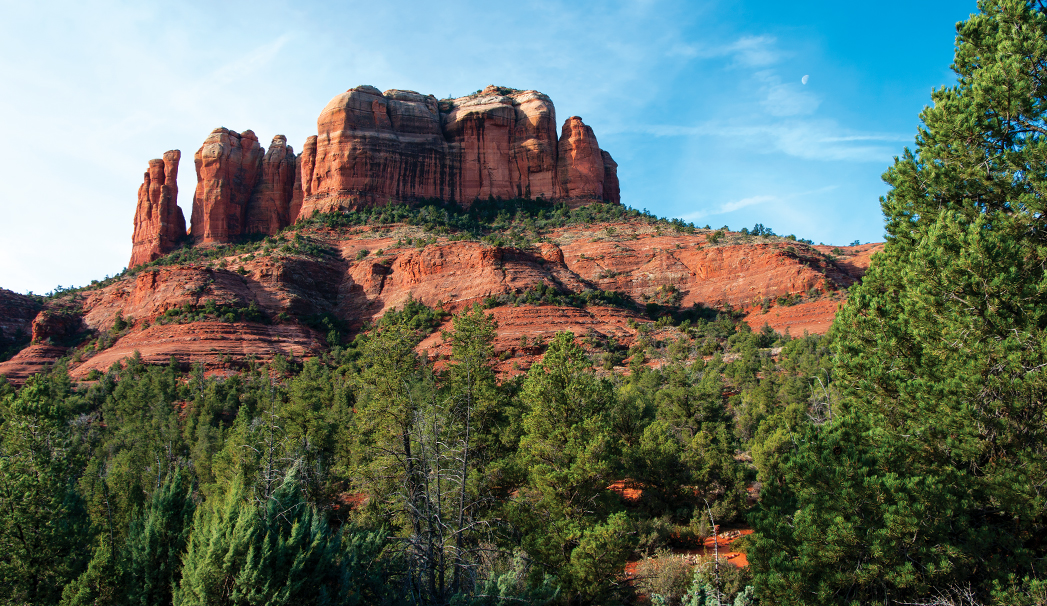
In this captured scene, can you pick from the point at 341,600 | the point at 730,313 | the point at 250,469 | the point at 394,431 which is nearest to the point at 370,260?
the point at 730,313

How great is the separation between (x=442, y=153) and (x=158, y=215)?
43.6m

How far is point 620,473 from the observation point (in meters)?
21.6

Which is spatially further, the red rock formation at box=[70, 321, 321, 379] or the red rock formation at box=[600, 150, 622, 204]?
the red rock formation at box=[600, 150, 622, 204]

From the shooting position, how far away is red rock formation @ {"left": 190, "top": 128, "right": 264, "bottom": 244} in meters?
90.2

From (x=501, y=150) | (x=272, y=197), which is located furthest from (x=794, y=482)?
(x=272, y=197)

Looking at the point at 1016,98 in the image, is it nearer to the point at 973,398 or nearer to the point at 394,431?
the point at 973,398

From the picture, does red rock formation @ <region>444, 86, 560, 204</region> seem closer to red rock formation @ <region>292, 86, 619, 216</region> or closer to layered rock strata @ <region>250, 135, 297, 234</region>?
red rock formation @ <region>292, 86, 619, 216</region>

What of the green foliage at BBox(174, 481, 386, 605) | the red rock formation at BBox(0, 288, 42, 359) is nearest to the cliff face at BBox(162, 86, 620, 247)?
the red rock formation at BBox(0, 288, 42, 359)

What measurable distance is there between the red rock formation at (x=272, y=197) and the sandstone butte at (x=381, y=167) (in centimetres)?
16

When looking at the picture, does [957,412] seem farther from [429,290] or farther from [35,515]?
[429,290]

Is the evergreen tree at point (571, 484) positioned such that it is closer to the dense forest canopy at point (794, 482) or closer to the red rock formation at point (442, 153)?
the dense forest canopy at point (794, 482)

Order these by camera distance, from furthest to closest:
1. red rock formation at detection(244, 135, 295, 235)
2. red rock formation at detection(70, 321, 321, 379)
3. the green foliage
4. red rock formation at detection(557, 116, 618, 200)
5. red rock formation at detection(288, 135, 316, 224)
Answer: red rock formation at detection(244, 135, 295, 235) → red rock formation at detection(557, 116, 618, 200) → red rock formation at detection(288, 135, 316, 224) → red rock formation at detection(70, 321, 321, 379) → the green foliage

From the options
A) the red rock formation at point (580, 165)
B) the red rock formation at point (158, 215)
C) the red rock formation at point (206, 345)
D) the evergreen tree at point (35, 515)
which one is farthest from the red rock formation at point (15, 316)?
the red rock formation at point (580, 165)

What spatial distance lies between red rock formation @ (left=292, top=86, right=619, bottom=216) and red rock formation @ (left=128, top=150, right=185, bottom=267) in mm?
18627
